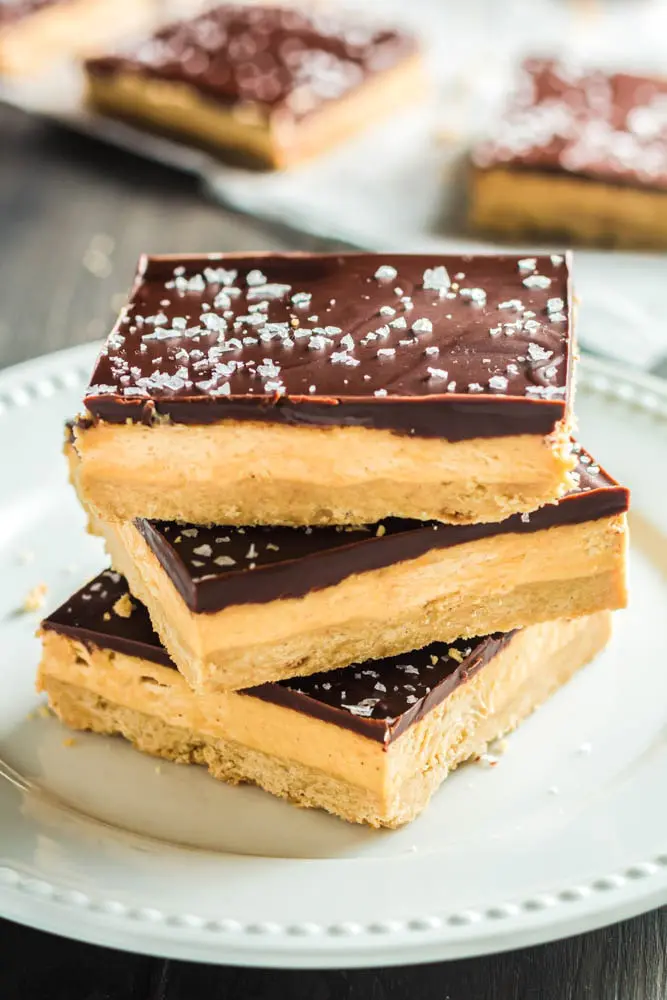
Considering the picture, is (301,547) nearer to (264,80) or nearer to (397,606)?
(397,606)

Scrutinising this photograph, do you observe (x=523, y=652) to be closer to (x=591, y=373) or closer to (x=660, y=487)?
(x=660, y=487)

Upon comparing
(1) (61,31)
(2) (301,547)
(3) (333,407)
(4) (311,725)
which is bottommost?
(4) (311,725)

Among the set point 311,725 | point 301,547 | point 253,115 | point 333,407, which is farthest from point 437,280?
point 253,115

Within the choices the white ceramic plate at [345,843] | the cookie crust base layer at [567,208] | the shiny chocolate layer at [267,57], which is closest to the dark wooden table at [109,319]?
the white ceramic plate at [345,843]

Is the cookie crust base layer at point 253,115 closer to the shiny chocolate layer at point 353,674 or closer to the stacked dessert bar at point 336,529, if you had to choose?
the stacked dessert bar at point 336,529

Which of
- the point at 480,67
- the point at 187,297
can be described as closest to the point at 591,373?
the point at 187,297

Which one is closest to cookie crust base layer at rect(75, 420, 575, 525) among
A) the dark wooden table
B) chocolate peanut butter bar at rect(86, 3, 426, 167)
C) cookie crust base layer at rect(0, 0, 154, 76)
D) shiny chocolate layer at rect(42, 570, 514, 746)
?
shiny chocolate layer at rect(42, 570, 514, 746)
